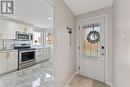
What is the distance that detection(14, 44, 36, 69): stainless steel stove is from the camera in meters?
5.43

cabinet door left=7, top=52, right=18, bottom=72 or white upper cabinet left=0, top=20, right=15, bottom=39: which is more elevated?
white upper cabinet left=0, top=20, right=15, bottom=39

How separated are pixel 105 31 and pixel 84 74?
177 centimetres

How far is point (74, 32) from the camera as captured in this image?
479cm

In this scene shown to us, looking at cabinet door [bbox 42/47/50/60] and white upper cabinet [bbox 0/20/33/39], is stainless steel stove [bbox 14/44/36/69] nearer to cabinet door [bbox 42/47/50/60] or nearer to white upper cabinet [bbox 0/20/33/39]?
white upper cabinet [bbox 0/20/33/39]

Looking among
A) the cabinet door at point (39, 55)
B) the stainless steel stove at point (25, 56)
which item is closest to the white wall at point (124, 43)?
the stainless steel stove at point (25, 56)

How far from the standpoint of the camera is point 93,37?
4305 millimetres

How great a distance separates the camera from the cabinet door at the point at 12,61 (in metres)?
4.79

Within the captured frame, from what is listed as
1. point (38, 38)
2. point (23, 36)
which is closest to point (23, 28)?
point (23, 36)

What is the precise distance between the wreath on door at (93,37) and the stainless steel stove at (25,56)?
10.0ft

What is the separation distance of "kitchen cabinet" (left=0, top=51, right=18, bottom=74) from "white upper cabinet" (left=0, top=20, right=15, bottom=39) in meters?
0.80

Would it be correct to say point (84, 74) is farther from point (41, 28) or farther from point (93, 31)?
point (41, 28)

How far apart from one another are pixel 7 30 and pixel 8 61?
1324 mm

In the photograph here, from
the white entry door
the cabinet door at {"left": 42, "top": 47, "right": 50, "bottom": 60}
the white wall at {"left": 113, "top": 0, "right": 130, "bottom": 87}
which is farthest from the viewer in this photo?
the cabinet door at {"left": 42, "top": 47, "right": 50, "bottom": 60}

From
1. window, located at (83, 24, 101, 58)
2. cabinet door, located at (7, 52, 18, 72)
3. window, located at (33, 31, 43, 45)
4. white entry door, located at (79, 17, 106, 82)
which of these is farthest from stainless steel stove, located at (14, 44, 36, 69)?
window, located at (83, 24, 101, 58)
